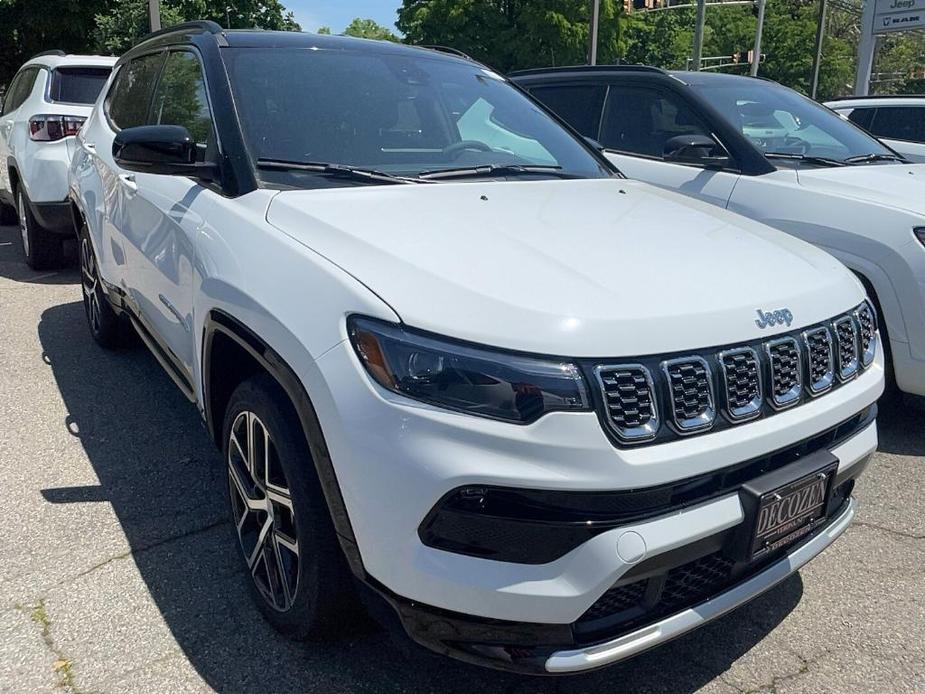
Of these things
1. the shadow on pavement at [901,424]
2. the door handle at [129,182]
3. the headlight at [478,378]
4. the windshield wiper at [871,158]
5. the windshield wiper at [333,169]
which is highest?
the windshield wiper at [333,169]

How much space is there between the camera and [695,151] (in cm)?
473

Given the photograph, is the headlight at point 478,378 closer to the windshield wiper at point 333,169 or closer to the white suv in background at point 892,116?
the windshield wiper at point 333,169

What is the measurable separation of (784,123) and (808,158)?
499mm

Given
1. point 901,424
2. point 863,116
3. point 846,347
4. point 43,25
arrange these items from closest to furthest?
point 846,347 → point 901,424 → point 863,116 → point 43,25

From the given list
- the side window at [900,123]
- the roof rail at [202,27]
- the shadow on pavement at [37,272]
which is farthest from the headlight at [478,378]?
the side window at [900,123]

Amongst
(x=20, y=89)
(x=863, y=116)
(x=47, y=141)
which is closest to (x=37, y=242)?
(x=47, y=141)

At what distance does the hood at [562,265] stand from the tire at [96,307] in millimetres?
2858

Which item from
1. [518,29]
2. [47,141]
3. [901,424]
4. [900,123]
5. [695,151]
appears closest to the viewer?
[901,424]

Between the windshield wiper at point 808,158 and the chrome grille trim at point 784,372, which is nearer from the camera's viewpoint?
the chrome grille trim at point 784,372

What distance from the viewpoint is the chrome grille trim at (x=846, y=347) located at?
93.4 inches

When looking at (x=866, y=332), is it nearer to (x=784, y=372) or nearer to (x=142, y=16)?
(x=784, y=372)

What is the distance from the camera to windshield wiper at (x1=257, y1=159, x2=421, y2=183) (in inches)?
107

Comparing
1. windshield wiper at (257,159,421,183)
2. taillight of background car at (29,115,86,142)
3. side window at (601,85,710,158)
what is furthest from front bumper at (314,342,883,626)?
taillight of background car at (29,115,86,142)

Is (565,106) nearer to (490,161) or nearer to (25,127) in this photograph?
(490,161)
